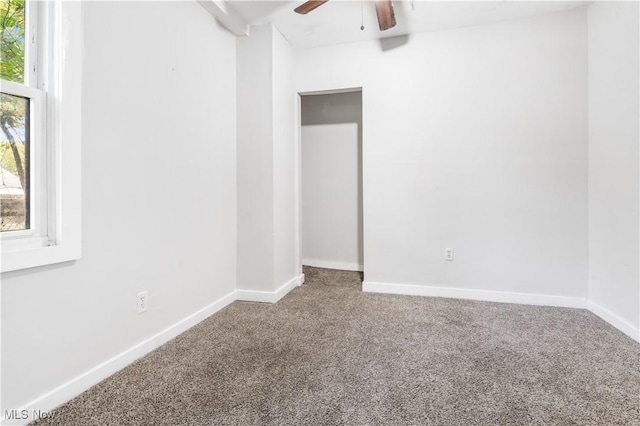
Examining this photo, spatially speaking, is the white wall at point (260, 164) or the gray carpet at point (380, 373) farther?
the white wall at point (260, 164)

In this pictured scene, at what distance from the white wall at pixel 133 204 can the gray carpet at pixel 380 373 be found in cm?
24

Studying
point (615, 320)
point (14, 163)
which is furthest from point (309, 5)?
point (615, 320)

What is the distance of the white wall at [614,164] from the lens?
82.0 inches

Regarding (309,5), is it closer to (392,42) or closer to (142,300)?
(392,42)

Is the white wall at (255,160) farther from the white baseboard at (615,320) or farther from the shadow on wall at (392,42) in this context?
the white baseboard at (615,320)

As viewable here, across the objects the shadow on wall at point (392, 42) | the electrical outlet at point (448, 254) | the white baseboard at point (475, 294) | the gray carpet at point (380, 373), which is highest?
the shadow on wall at point (392, 42)

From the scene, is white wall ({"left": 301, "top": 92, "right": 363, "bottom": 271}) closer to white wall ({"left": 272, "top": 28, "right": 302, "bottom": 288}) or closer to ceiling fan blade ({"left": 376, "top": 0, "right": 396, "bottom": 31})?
white wall ({"left": 272, "top": 28, "right": 302, "bottom": 288})

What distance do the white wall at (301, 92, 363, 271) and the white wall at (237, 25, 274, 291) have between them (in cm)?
139

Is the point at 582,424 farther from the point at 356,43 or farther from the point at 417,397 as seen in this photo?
the point at 356,43

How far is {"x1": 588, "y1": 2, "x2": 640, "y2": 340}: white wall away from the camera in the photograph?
2082 mm

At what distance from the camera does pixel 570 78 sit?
2598 mm

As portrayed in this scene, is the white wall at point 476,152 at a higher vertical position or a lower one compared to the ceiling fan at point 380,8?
lower

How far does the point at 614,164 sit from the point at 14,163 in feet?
11.7

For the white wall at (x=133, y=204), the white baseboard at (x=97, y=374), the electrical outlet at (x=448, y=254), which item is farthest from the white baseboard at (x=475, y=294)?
the white baseboard at (x=97, y=374)
